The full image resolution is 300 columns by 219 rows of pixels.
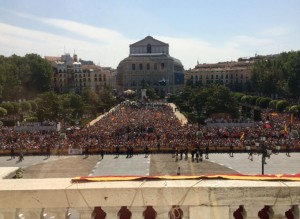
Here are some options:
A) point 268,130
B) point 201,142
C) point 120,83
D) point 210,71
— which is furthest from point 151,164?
point 120,83

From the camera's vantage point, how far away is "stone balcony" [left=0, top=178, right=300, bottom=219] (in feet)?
12.7

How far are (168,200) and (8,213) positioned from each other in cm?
158

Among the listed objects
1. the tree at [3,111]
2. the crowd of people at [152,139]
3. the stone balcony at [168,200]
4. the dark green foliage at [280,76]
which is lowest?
the crowd of people at [152,139]

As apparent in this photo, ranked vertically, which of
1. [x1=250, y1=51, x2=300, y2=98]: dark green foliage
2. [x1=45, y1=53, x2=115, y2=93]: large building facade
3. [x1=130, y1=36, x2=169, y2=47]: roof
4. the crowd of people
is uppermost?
[x1=130, y1=36, x2=169, y2=47]: roof

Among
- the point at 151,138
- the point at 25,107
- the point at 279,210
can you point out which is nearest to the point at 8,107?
the point at 25,107

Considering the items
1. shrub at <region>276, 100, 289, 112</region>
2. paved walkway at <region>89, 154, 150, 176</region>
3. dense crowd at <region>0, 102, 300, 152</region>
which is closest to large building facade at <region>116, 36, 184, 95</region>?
shrub at <region>276, 100, 289, 112</region>

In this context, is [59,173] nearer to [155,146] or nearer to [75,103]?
[155,146]

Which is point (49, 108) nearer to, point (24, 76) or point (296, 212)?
point (24, 76)

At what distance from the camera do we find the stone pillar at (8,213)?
12.9ft

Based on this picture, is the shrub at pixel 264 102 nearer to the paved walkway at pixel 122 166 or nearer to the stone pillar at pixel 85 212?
the paved walkway at pixel 122 166

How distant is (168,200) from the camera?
12.8ft

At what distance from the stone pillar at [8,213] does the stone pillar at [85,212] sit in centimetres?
61

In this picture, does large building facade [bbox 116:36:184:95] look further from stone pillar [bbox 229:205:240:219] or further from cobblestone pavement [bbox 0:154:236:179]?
stone pillar [bbox 229:205:240:219]

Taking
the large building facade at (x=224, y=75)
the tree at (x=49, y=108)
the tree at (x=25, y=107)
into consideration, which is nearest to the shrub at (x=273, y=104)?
the tree at (x=49, y=108)
